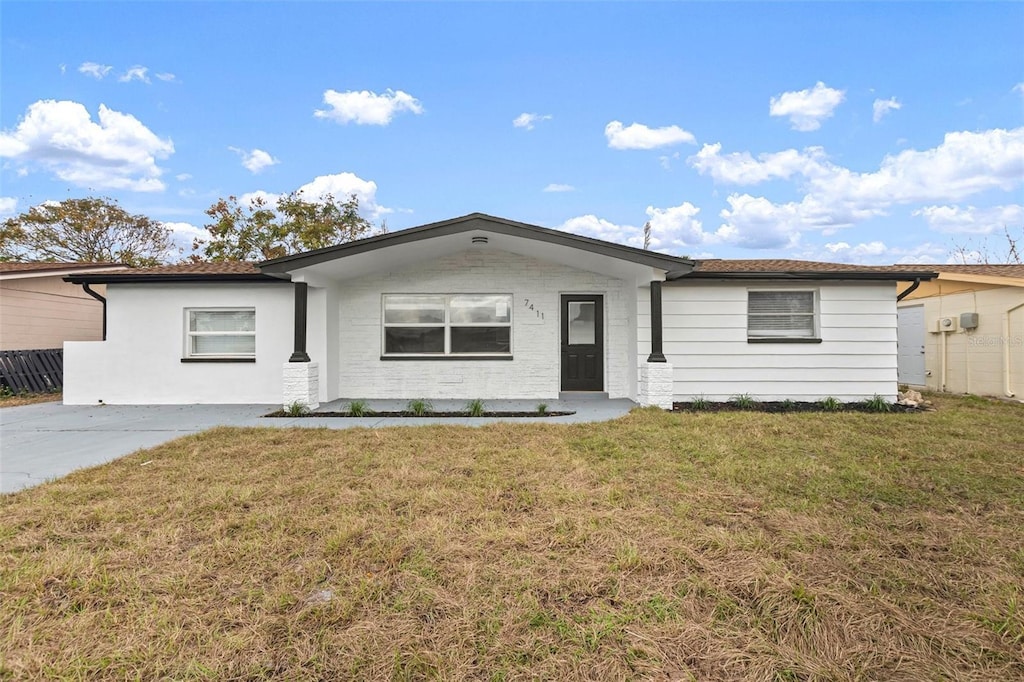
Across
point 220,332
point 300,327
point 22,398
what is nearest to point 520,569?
point 300,327

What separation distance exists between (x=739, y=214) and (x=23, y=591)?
2455 centimetres

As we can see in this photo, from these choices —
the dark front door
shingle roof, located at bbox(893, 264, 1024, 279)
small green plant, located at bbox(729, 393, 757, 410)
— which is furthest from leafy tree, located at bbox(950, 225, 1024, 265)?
the dark front door

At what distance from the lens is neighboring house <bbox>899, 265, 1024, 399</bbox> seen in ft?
30.7

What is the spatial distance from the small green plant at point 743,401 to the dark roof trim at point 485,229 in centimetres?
278

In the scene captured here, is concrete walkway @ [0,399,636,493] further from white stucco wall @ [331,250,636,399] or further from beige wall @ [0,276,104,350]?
beige wall @ [0,276,104,350]

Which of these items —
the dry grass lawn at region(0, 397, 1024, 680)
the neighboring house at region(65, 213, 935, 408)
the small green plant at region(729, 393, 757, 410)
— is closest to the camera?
the dry grass lawn at region(0, 397, 1024, 680)

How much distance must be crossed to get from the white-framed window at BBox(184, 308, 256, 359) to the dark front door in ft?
21.2

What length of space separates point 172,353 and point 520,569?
959cm

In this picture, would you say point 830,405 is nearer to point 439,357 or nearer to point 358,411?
point 439,357

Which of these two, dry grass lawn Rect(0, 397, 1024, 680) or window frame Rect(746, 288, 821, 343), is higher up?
window frame Rect(746, 288, 821, 343)

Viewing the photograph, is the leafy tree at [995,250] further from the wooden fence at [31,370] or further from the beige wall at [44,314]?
the beige wall at [44,314]

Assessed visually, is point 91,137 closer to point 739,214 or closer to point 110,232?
point 110,232

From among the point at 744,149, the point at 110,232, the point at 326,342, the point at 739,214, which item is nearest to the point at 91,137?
the point at 110,232

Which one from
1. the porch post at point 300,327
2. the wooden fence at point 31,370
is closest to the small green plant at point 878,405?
the porch post at point 300,327
